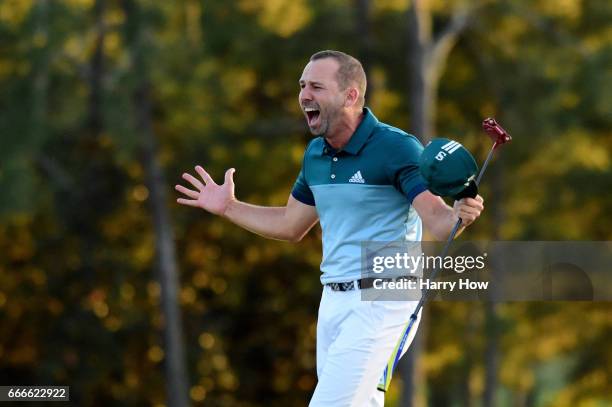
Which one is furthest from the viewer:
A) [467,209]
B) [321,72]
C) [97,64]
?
[97,64]

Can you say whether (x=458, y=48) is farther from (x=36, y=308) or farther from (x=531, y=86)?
(x=36, y=308)

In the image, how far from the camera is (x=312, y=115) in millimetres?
6840

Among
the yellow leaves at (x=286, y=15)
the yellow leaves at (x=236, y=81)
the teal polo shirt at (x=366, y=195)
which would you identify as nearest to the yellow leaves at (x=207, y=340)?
the yellow leaves at (x=236, y=81)

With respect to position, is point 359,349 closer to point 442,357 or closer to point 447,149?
point 447,149

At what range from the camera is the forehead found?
6762 millimetres

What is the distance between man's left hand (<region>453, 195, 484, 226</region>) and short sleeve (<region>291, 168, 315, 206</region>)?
118 cm

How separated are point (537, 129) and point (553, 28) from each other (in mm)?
1784

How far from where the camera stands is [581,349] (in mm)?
33031

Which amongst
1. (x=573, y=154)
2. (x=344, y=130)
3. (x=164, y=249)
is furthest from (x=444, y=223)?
(x=573, y=154)

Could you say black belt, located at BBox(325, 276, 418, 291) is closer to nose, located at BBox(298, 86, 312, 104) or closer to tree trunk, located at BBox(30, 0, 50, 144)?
nose, located at BBox(298, 86, 312, 104)

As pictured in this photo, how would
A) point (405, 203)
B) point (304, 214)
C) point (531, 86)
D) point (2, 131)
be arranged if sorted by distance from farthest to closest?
point (531, 86) < point (2, 131) < point (304, 214) < point (405, 203)

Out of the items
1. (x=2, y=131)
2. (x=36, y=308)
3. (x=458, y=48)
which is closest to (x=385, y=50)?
(x=458, y=48)

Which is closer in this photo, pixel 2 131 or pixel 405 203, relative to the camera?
pixel 405 203

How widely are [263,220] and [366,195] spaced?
0.97 meters
